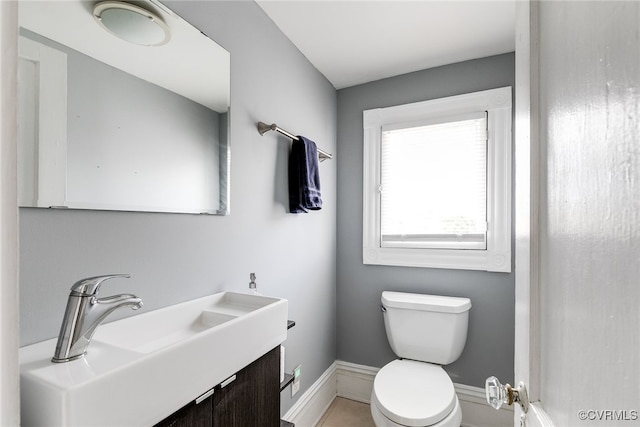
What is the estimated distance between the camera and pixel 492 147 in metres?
1.90

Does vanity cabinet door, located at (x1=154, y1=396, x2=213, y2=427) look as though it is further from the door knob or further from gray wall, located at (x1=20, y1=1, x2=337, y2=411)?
the door knob

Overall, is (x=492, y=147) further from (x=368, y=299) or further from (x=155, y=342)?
(x=155, y=342)

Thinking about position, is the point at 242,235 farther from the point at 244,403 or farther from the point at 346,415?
the point at 346,415

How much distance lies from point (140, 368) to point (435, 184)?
1.91m

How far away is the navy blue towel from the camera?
1666 mm

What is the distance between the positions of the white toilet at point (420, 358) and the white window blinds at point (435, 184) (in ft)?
1.32

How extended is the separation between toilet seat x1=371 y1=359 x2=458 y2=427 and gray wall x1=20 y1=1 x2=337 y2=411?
20.4 inches

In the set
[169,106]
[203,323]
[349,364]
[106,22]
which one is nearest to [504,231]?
[349,364]

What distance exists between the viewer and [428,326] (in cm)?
184

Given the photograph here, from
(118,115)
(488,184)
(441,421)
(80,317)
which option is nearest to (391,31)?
(488,184)

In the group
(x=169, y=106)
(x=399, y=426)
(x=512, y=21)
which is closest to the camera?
(x=169, y=106)

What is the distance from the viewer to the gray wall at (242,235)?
2.42ft

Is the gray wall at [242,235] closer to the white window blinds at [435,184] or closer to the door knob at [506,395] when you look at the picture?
the white window blinds at [435,184]

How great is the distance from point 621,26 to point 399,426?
150cm
